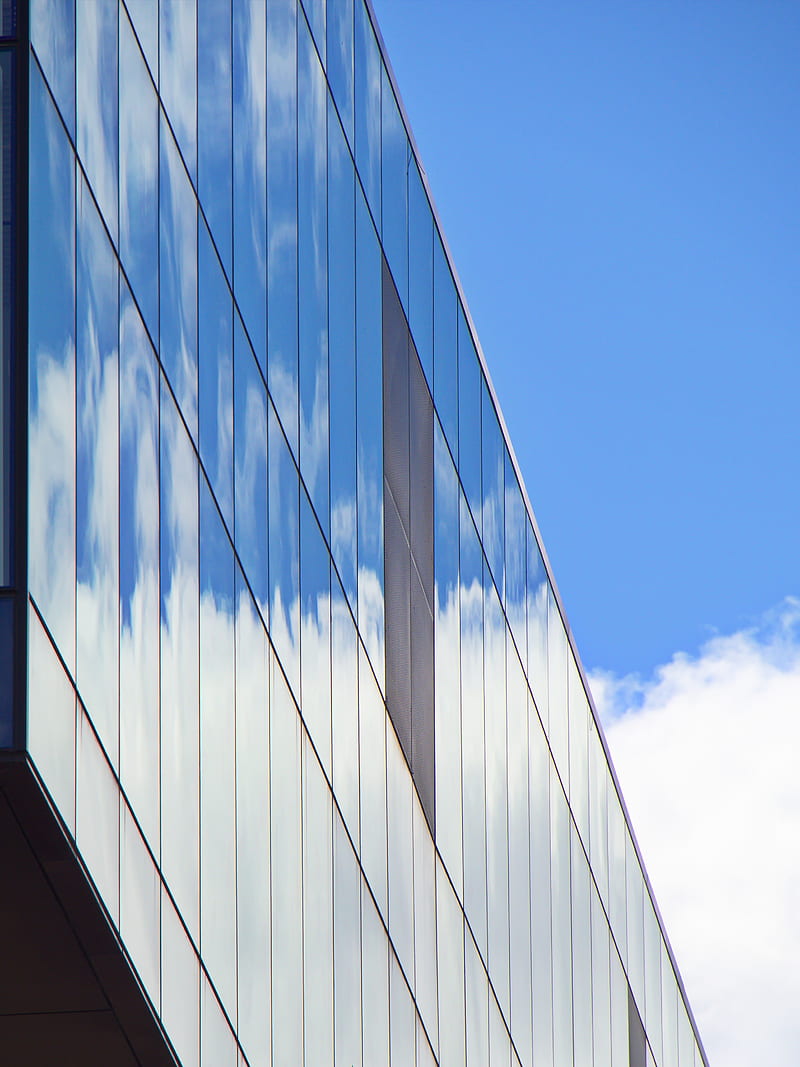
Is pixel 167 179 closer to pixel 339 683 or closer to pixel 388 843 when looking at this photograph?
pixel 339 683

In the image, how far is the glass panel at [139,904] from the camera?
486 inches

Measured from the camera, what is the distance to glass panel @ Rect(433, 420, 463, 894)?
25.0 metres

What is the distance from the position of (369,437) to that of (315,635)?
14.2 feet

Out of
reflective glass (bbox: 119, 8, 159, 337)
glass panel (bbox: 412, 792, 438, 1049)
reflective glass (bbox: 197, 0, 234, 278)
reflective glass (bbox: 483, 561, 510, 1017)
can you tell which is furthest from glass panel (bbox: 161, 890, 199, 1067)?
reflective glass (bbox: 483, 561, 510, 1017)

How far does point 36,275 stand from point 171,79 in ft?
15.1

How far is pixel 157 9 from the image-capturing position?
48.1 feet

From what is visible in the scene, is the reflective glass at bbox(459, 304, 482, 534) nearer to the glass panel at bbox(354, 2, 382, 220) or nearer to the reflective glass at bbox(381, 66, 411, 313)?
the reflective glass at bbox(381, 66, 411, 313)

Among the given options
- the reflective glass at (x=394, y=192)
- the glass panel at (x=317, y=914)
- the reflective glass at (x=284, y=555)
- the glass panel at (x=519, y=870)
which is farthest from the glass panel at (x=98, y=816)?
the glass panel at (x=519, y=870)

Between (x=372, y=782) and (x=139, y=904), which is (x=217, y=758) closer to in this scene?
(x=139, y=904)

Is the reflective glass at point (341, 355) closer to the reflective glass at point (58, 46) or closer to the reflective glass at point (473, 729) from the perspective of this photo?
the reflective glass at point (473, 729)

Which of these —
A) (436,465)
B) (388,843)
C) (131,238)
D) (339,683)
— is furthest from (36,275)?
(436,465)

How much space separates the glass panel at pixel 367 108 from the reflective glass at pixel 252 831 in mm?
9068

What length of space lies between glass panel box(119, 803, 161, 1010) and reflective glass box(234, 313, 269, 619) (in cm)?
426

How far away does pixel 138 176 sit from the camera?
45.4 feet
